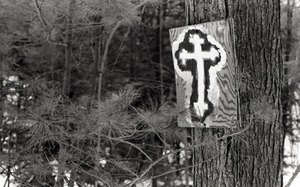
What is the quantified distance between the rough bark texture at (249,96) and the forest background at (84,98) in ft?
0.52

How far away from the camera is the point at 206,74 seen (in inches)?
80.4

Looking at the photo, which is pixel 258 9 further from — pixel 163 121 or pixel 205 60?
pixel 163 121

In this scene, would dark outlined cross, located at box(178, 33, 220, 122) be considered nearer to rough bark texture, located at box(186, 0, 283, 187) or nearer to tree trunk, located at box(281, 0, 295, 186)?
rough bark texture, located at box(186, 0, 283, 187)

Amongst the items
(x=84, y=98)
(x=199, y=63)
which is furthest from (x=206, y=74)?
(x=84, y=98)

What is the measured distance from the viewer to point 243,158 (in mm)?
2162

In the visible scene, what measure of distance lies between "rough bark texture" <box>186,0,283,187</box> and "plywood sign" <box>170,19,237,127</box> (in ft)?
0.36

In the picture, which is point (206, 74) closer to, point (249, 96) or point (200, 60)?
point (200, 60)

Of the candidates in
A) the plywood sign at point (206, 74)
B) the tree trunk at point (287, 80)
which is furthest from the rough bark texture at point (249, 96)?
the tree trunk at point (287, 80)

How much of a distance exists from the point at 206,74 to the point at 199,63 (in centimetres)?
6

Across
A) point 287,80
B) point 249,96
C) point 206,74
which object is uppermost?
point 206,74

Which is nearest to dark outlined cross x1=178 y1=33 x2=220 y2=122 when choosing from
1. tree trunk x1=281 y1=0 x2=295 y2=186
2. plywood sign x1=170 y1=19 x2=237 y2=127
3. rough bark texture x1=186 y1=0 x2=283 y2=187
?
plywood sign x1=170 y1=19 x2=237 y2=127

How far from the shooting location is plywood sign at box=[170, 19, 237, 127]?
2004mm

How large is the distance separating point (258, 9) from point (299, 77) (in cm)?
453

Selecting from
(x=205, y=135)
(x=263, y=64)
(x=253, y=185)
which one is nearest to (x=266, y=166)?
(x=253, y=185)
